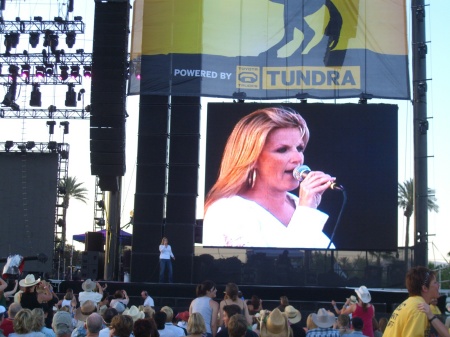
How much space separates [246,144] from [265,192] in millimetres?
1322

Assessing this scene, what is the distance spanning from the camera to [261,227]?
19.9 meters

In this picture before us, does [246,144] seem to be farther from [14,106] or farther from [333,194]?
[14,106]

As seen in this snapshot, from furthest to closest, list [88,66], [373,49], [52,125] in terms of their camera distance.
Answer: [52,125] < [88,66] < [373,49]

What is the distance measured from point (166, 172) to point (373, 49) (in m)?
6.19

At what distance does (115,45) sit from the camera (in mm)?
20984

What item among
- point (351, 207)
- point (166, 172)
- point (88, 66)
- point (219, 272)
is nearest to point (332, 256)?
point (351, 207)

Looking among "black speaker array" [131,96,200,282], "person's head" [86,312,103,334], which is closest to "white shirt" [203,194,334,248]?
"black speaker array" [131,96,200,282]

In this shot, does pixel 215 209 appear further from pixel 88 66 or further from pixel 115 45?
pixel 88 66

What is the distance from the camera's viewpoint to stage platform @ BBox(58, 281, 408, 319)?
17484mm

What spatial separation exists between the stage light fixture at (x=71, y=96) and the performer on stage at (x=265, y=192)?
375 inches

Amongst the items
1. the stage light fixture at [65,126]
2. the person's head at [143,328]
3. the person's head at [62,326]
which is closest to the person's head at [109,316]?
the person's head at [62,326]

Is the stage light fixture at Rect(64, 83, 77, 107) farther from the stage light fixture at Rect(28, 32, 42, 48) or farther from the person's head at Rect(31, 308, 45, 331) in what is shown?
the person's head at Rect(31, 308, 45, 331)

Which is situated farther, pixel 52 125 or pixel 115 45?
pixel 52 125

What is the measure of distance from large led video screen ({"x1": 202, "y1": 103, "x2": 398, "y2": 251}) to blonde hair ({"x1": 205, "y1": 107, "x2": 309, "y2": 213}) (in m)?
0.09
